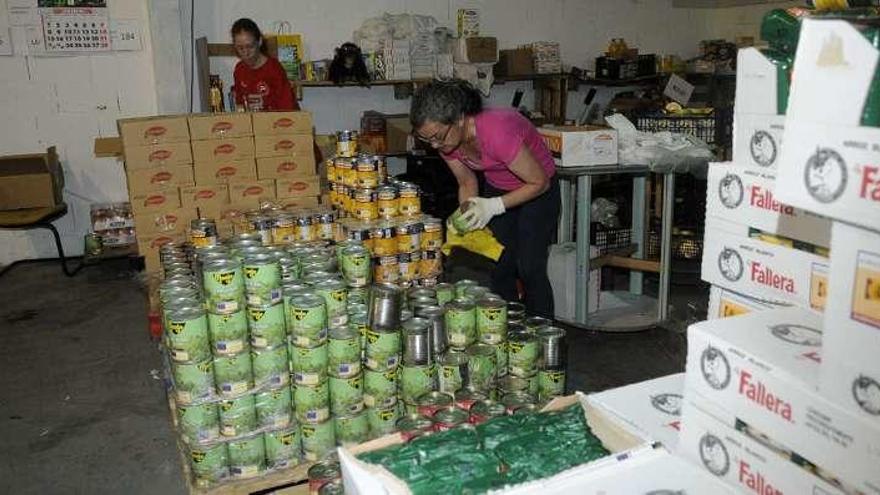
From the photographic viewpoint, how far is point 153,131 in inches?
151

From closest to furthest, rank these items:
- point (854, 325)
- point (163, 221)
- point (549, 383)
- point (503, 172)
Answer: point (854, 325) → point (549, 383) → point (503, 172) → point (163, 221)

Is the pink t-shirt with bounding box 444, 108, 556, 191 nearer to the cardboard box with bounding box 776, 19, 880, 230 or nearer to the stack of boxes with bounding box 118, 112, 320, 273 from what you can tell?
the stack of boxes with bounding box 118, 112, 320, 273

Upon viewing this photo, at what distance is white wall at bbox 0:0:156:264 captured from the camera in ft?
19.1

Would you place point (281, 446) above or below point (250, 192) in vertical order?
below

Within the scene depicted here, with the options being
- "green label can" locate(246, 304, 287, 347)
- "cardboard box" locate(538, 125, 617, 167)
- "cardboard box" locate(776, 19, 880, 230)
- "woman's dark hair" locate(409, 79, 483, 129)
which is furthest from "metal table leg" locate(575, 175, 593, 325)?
"cardboard box" locate(776, 19, 880, 230)

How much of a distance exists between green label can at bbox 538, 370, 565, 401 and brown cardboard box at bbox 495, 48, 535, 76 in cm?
492

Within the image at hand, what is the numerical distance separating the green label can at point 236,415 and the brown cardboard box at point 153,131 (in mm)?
1949

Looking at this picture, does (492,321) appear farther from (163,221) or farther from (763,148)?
(163,221)

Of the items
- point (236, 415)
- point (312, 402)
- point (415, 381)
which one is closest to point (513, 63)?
point (415, 381)

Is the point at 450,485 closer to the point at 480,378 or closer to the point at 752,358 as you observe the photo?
the point at 752,358

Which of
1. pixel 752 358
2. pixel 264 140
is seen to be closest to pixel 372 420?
pixel 752 358

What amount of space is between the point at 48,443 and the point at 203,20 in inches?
163

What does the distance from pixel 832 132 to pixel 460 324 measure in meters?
1.60

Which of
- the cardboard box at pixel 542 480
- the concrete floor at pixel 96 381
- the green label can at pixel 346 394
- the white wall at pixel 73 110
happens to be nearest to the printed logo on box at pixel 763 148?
the cardboard box at pixel 542 480
